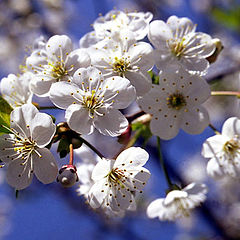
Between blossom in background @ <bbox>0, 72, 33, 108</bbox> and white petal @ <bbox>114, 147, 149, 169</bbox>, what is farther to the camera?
blossom in background @ <bbox>0, 72, 33, 108</bbox>

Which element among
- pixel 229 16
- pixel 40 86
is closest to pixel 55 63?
pixel 40 86

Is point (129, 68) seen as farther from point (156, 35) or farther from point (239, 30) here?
point (239, 30)

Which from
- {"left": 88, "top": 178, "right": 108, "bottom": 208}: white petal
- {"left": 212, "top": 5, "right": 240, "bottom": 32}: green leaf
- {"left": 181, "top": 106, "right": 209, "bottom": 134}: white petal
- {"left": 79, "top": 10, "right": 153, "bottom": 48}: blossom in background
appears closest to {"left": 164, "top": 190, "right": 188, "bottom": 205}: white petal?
{"left": 181, "top": 106, "right": 209, "bottom": 134}: white petal

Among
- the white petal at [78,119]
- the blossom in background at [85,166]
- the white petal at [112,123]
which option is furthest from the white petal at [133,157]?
the blossom in background at [85,166]

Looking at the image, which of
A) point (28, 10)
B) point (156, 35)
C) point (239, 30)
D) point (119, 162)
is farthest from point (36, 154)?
point (28, 10)

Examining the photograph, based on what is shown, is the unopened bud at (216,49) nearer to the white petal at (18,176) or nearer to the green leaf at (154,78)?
the green leaf at (154,78)

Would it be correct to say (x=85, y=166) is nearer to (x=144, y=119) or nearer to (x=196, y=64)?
(x=144, y=119)

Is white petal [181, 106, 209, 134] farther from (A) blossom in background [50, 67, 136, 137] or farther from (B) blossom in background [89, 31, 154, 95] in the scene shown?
(A) blossom in background [50, 67, 136, 137]
